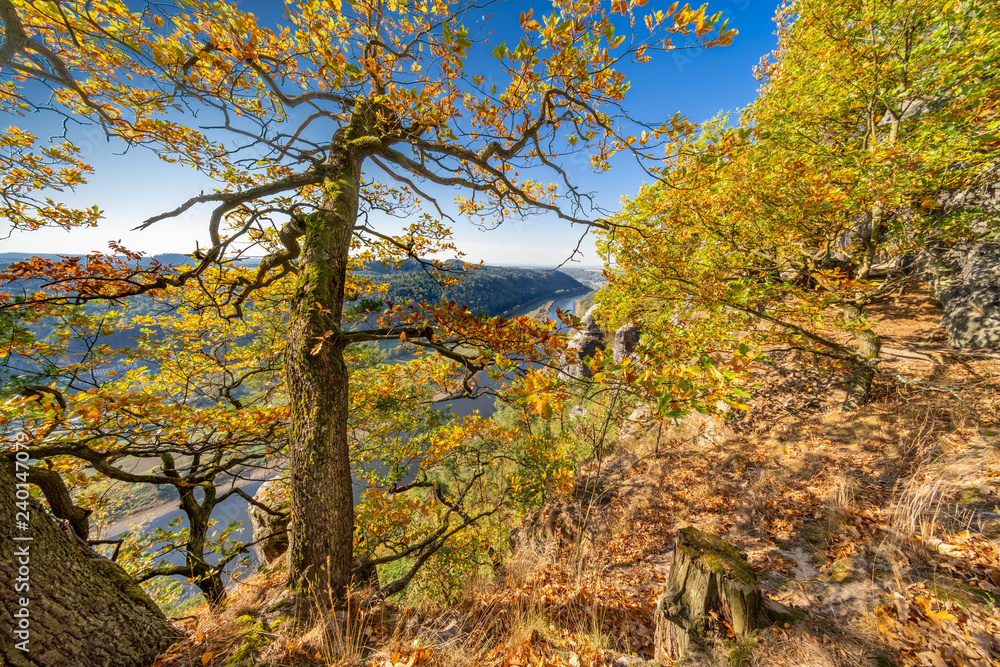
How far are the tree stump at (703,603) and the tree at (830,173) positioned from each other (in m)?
Answer: 2.75

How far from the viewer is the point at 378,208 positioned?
17.9 ft

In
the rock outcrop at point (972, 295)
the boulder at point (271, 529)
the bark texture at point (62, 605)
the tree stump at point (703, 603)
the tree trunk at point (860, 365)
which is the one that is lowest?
the boulder at point (271, 529)

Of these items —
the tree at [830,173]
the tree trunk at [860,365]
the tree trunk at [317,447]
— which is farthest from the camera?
the tree trunk at [860,365]

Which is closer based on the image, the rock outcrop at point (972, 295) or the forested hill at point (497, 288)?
the rock outcrop at point (972, 295)

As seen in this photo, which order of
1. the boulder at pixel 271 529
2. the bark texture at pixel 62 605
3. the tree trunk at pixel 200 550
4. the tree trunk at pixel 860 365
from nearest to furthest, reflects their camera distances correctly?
the bark texture at pixel 62 605 < the tree trunk at pixel 200 550 < the tree trunk at pixel 860 365 < the boulder at pixel 271 529

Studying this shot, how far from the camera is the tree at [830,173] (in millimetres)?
3746

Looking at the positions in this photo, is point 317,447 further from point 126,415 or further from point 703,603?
point 703,603

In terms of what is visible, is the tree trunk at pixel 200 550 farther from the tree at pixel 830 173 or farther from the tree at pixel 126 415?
the tree at pixel 830 173

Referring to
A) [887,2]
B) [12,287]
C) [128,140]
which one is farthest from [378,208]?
[887,2]

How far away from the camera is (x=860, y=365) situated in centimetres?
567

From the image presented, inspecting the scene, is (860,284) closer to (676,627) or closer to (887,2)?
(887,2)

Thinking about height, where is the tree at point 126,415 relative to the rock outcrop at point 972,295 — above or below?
below

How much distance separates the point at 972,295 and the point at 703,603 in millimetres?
8897

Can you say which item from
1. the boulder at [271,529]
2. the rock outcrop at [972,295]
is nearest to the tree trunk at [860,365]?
the rock outcrop at [972,295]
